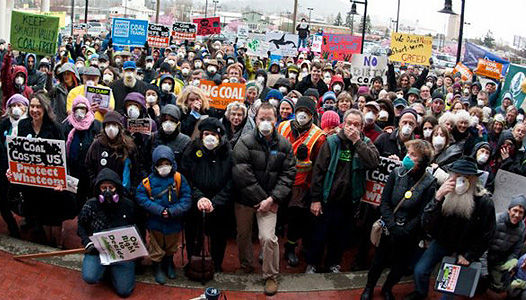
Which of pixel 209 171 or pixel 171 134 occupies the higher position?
pixel 171 134

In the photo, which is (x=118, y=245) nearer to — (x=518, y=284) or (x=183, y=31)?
(x=518, y=284)

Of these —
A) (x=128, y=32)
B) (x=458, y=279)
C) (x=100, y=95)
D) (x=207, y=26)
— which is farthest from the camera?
(x=207, y=26)

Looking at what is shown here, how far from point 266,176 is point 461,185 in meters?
2.19

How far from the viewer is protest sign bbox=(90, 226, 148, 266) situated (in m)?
6.24

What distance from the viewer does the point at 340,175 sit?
6965mm

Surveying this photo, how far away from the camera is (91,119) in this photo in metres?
7.60

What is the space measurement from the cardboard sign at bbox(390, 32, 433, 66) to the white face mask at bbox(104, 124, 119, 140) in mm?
13418

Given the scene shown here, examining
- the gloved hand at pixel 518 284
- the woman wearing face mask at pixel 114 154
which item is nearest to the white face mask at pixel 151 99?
the woman wearing face mask at pixel 114 154

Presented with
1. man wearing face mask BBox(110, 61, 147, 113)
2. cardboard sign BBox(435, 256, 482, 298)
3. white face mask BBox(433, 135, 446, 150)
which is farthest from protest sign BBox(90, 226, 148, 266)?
man wearing face mask BBox(110, 61, 147, 113)

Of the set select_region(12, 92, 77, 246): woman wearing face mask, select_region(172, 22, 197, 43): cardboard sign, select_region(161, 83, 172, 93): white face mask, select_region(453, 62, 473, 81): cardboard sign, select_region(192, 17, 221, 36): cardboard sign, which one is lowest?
select_region(12, 92, 77, 246): woman wearing face mask

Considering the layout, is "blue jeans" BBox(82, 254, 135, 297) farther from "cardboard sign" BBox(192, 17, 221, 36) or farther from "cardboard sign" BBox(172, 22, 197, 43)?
"cardboard sign" BBox(192, 17, 221, 36)

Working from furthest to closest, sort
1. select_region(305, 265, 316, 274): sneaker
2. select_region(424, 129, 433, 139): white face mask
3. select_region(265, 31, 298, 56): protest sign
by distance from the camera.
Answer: select_region(265, 31, 298, 56): protest sign, select_region(424, 129, 433, 139): white face mask, select_region(305, 265, 316, 274): sneaker

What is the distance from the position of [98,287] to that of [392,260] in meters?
3.48

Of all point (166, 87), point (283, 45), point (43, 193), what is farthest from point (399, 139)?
point (283, 45)
